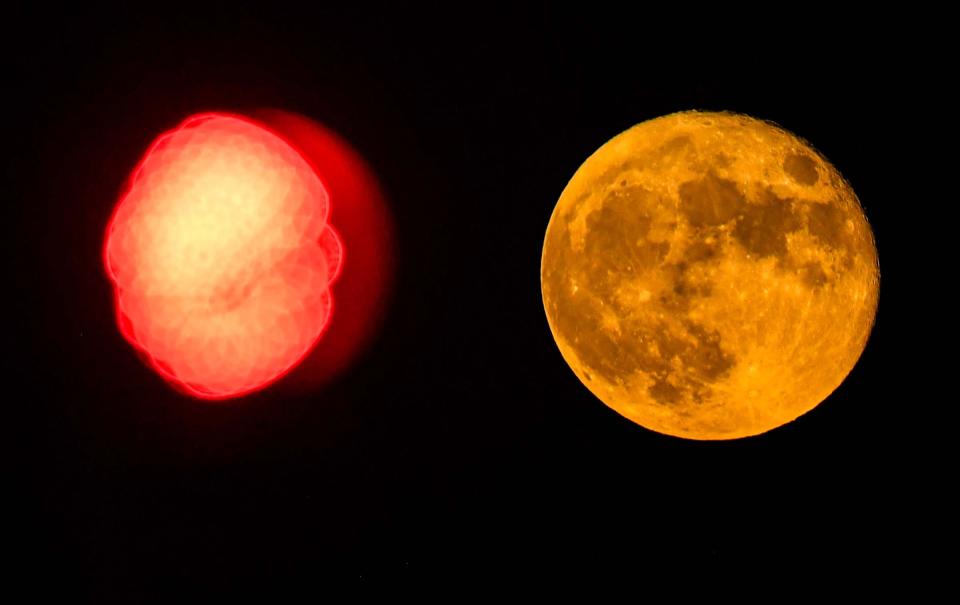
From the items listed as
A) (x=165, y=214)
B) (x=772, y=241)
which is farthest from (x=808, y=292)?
(x=165, y=214)

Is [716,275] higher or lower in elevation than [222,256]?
lower

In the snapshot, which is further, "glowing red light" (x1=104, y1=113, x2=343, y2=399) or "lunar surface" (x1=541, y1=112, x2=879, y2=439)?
"glowing red light" (x1=104, y1=113, x2=343, y2=399)

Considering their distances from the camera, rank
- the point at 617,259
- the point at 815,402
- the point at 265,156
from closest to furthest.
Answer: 1. the point at 617,259
2. the point at 815,402
3. the point at 265,156

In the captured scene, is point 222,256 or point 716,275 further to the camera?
point 222,256

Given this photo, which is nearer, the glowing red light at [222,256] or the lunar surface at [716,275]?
the lunar surface at [716,275]

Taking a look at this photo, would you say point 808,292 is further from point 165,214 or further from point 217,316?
point 165,214
